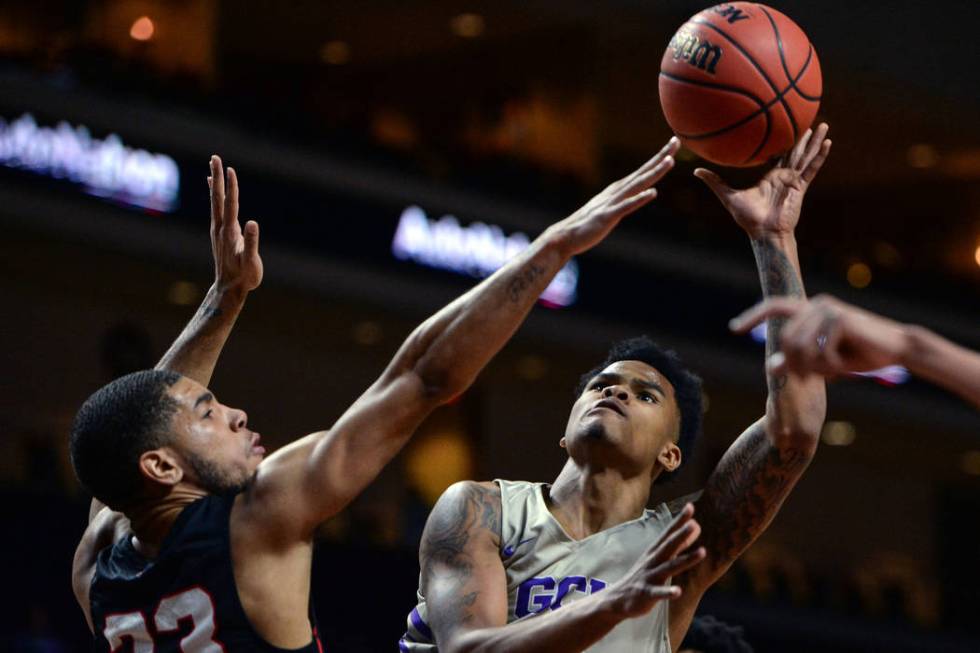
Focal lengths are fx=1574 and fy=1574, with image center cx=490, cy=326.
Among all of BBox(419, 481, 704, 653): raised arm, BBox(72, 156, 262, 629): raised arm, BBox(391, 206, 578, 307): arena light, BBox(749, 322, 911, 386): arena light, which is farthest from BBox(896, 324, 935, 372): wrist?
BBox(749, 322, 911, 386): arena light

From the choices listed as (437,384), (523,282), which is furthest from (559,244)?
(437,384)

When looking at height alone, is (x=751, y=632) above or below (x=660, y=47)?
below

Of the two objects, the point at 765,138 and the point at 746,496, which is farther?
the point at 765,138

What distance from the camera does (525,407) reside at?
61.3ft

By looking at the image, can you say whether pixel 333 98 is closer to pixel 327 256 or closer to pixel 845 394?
pixel 327 256

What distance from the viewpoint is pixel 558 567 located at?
438 cm

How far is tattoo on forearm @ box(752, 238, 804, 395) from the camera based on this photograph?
4523 mm

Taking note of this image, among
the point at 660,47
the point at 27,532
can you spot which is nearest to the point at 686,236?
the point at 660,47

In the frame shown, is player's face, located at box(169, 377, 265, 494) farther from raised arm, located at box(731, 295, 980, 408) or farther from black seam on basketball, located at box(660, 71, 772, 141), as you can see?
black seam on basketball, located at box(660, 71, 772, 141)

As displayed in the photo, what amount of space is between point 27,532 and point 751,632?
646 centimetres

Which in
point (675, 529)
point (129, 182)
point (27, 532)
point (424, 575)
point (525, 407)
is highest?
point (675, 529)

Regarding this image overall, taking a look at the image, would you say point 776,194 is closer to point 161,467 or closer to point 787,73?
point 787,73

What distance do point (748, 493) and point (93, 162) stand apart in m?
8.44

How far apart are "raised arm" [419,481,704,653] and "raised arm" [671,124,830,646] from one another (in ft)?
1.43
